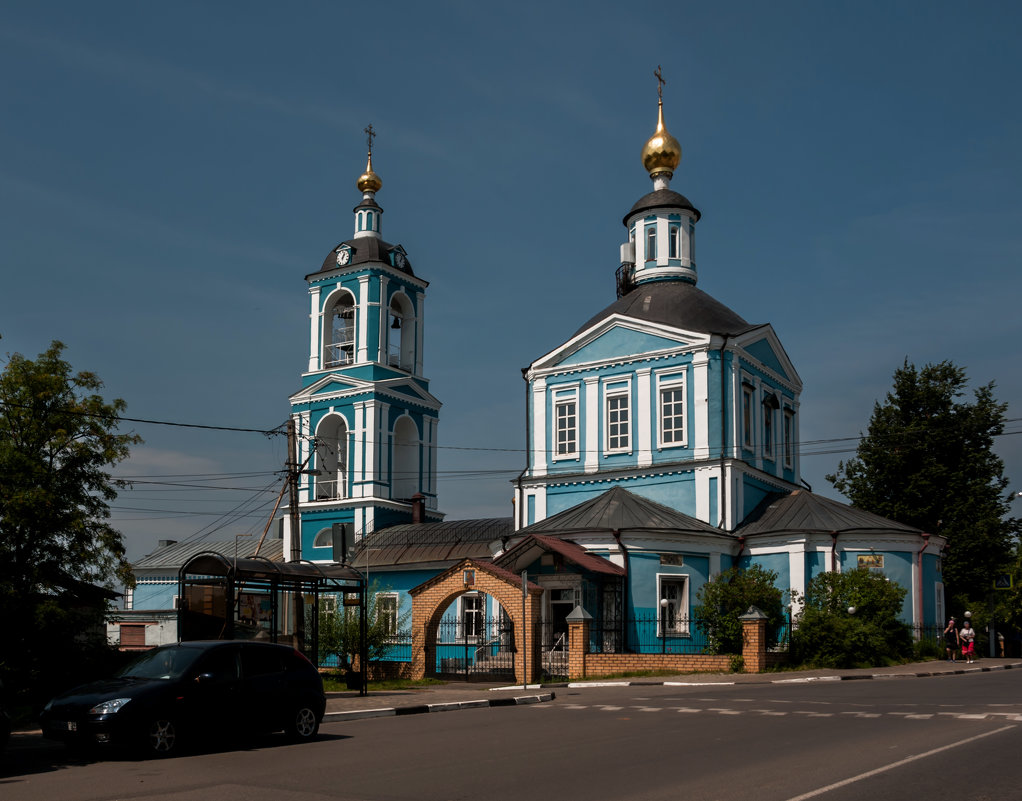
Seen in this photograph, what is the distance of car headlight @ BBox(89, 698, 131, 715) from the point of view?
39.4 feet

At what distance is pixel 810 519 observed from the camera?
110ft

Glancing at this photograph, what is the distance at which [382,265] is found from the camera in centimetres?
4753

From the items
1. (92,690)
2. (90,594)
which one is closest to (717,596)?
(90,594)

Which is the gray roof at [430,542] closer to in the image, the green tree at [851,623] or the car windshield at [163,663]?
the green tree at [851,623]

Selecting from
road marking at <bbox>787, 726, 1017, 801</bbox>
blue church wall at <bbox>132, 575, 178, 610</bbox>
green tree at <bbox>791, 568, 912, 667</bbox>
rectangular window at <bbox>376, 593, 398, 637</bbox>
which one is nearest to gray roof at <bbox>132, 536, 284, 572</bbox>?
blue church wall at <bbox>132, 575, 178, 610</bbox>

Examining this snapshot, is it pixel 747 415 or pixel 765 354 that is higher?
pixel 765 354

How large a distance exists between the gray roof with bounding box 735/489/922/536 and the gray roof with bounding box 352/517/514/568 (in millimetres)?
10593

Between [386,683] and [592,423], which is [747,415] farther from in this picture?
[386,683]

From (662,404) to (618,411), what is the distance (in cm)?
171

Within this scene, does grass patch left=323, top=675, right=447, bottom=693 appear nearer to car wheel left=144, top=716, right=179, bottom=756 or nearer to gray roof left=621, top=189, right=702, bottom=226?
car wheel left=144, top=716, right=179, bottom=756

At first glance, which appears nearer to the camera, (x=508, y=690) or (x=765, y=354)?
(x=508, y=690)

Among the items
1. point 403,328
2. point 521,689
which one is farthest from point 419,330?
point 521,689

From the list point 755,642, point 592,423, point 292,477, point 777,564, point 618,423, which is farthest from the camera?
point 592,423

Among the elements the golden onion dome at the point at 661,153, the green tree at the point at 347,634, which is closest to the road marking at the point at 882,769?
the green tree at the point at 347,634
